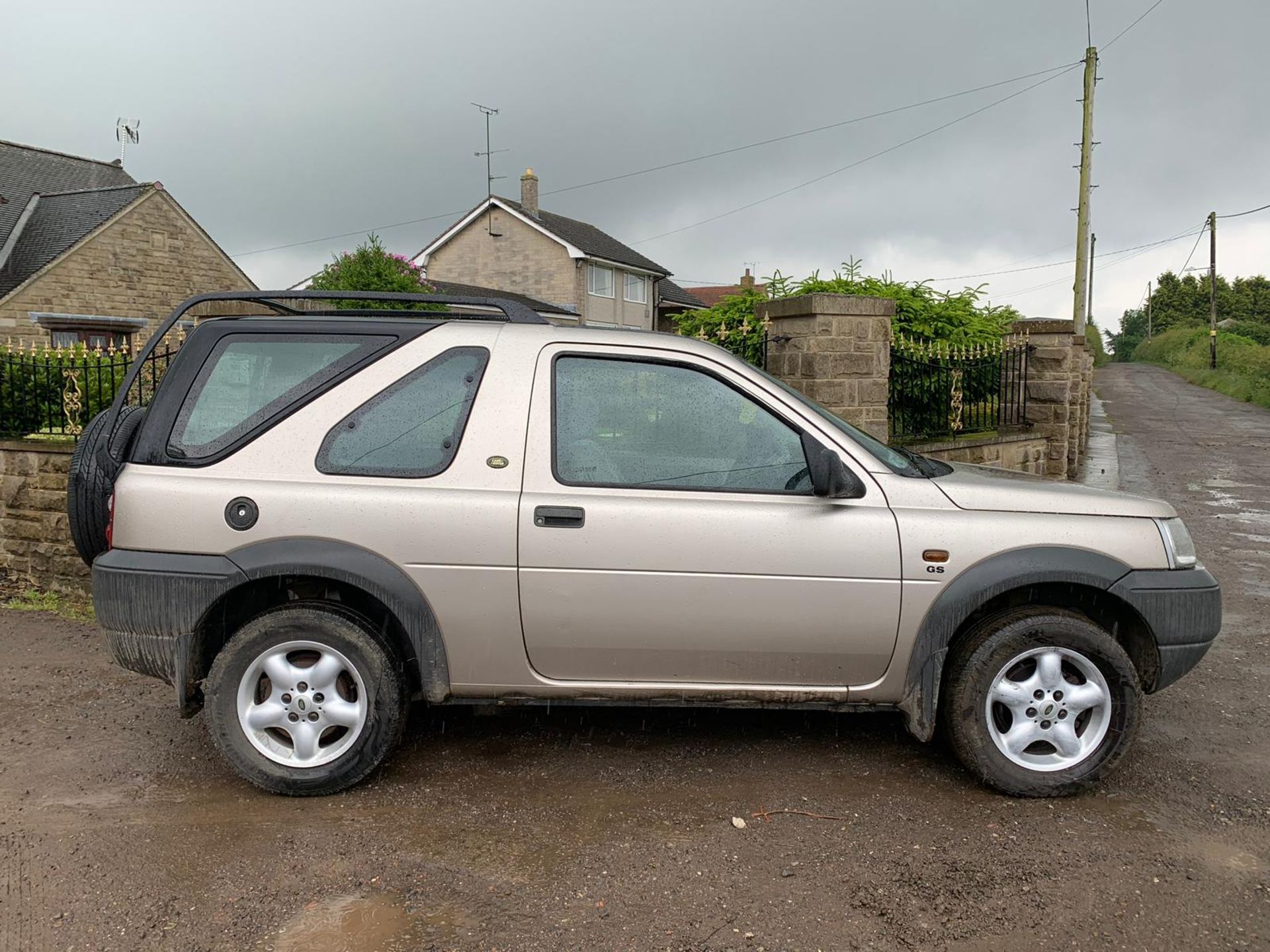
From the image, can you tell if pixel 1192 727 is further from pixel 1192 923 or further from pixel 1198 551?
pixel 1198 551

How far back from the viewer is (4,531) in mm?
7453

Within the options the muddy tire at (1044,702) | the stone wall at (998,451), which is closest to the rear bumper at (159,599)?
the muddy tire at (1044,702)

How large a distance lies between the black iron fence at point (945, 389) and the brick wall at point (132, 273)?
1745 cm

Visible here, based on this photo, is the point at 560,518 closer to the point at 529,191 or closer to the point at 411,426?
the point at 411,426

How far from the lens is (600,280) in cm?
4234

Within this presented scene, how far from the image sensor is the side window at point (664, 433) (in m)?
3.71

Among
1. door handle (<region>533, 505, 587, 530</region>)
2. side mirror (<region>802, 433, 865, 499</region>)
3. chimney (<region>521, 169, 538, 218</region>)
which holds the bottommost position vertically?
door handle (<region>533, 505, 587, 530</region>)

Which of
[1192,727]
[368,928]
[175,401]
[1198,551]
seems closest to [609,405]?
[175,401]

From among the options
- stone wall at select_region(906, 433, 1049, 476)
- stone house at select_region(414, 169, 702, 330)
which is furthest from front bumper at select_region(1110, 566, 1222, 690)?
stone house at select_region(414, 169, 702, 330)

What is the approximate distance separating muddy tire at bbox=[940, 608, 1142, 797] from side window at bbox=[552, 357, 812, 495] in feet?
3.19

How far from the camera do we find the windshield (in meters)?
3.86

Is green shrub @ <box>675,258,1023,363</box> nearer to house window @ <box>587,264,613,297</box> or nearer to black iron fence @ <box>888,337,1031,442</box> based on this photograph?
black iron fence @ <box>888,337,1031,442</box>

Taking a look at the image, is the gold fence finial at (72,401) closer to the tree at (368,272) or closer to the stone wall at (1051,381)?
the stone wall at (1051,381)

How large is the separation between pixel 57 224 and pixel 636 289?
25.5 metres
